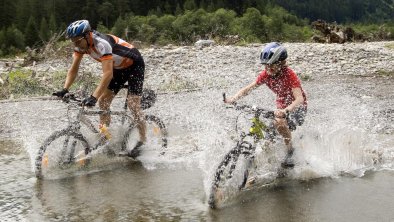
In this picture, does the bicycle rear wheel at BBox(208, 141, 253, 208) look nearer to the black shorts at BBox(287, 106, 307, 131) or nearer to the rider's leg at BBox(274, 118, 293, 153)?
the rider's leg at BBox(274, 118, 293, 153)

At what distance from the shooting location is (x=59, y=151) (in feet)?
25.9

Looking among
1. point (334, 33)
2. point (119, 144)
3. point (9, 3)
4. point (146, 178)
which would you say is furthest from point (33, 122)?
point (9, 3)

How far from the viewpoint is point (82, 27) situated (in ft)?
24.7

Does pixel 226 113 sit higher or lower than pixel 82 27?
lower

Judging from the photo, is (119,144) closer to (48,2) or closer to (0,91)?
(0,91)

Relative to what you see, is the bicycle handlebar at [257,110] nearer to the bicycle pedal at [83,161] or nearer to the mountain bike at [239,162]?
the mountain bike at [239,162]

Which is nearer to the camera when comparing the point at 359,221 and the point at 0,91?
the point at 359,221

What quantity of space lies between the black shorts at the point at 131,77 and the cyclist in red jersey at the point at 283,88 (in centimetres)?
186

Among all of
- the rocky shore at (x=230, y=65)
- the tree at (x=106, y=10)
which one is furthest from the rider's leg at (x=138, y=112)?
the tree at (x=106, y=10)

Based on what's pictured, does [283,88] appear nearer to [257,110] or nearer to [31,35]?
[257,110]

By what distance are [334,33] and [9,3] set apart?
90.0 metres

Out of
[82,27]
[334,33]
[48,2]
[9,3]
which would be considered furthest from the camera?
[48,2]

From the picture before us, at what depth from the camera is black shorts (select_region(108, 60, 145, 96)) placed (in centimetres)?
844

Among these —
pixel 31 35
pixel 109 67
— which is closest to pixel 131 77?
pixel 109 67
